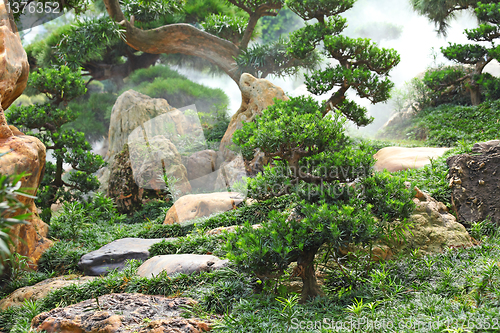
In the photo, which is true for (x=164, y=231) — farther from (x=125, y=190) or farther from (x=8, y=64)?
(x=8, y=64)

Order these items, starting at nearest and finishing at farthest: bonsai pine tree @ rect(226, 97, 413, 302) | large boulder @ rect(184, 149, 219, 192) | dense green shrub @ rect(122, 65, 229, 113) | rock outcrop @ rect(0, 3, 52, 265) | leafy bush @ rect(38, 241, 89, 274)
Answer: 1. bonsai pine tree @ rect(226, 97, 413, 302)
2. rock outcrop @ rect(0, 3, 52, 265)
3. leafy bush @ rect(38, 241, 89, 274)
4. large boulder @ rect(184, 149, 219, 192)
5. dense green shrub @ rect(122, 65, 229, 113)

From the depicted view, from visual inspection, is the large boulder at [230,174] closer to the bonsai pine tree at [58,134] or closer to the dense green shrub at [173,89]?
the bonsai pine tree at [58,134]

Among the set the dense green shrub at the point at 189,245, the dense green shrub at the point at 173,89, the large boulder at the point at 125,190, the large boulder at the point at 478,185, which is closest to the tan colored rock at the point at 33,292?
the dense green shrub at the point at 189,245

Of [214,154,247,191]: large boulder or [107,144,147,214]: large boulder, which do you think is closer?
[214,154,247,191]: large boulder

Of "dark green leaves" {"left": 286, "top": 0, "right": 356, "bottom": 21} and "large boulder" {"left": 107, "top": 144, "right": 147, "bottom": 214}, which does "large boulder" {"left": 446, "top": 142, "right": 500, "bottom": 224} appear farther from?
"large boulder" {"left": 107, "top": 144, "right": 147, "bottom": 214}

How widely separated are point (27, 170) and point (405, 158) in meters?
4.99

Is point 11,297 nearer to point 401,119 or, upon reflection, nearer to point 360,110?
point 360,110

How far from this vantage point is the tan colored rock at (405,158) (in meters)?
4.62

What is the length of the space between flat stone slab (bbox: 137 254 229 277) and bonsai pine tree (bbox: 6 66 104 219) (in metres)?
2.81

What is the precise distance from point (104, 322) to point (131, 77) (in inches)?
398

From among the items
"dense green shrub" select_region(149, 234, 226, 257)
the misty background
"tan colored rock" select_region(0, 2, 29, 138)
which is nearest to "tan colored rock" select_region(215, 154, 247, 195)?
"dense green shrub" select_region(149, 234, 226, 257)

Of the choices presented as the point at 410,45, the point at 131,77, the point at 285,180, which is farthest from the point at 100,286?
the point at 410,45

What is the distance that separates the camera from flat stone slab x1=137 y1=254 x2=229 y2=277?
2832 millimetres

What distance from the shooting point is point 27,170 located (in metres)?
3.30
